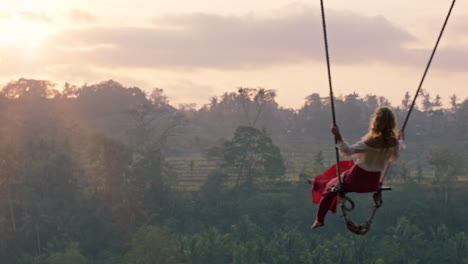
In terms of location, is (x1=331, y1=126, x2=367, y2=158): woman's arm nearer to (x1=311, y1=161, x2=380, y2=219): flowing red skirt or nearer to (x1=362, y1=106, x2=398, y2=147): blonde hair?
(x1=362, y1=106, x2=398, y2=147): blonde hair

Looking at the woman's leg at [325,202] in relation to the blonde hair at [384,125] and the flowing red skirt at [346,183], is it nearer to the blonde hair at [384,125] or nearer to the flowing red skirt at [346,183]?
the flowing red skirt at [346,183]

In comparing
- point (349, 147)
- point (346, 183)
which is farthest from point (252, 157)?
point (349, 147)

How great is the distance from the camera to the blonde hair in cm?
521

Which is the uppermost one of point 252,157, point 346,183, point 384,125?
point 384,125

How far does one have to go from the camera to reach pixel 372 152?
213 inches

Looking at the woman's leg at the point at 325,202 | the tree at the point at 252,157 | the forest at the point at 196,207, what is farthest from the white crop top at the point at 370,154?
the tree at the point at 252,157

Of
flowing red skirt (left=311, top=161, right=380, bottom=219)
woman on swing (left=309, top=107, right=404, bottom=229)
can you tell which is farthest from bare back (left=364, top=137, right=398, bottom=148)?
flowing red skirt (left=311, top=161, right=380, bottom=219)

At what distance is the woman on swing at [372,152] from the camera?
5.25 m

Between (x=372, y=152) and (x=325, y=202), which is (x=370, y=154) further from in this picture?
(x=325, y=202)

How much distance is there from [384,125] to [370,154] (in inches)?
10.7

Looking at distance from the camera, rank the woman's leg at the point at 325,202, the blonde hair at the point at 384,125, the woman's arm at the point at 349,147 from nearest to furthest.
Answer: the blonde hair at the point at 384,125 < the woman's arm at the point at 349,147 < the woman's leg at the point at 325,202

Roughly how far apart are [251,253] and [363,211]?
27.2ft

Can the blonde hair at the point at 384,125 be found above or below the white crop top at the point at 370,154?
above

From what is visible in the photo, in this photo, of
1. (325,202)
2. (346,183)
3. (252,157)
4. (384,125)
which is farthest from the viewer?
(252,157)
